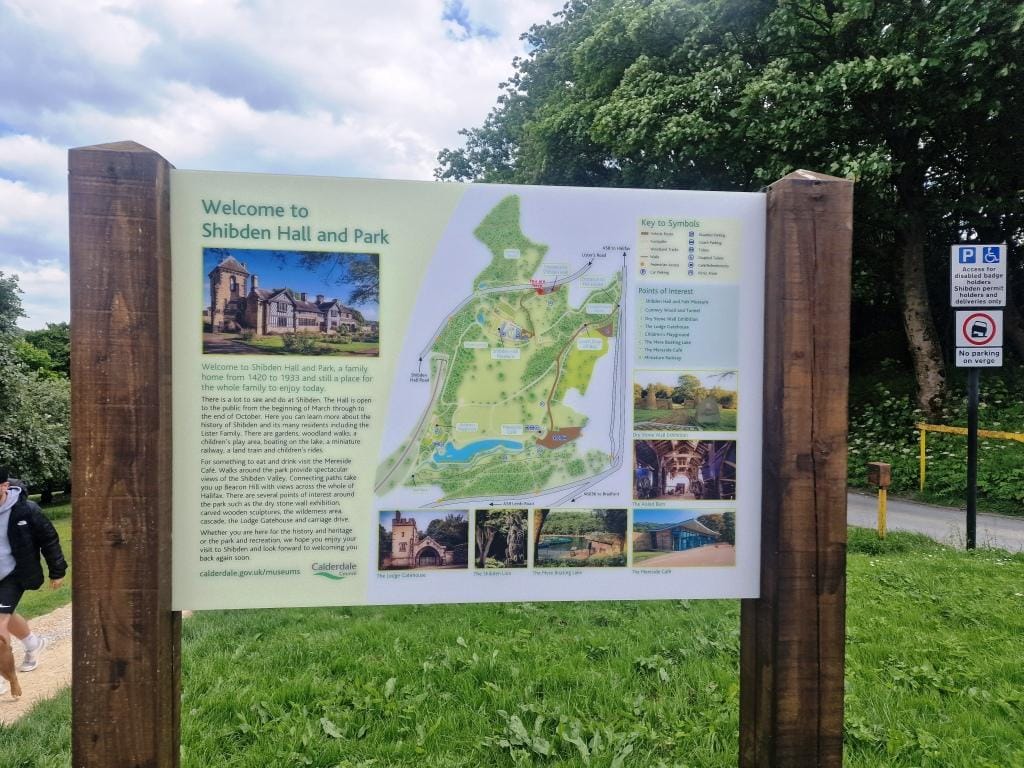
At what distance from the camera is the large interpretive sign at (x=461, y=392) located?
2092 mm

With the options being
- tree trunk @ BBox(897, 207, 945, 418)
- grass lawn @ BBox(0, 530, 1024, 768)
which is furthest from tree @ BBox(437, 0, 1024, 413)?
grass lawn @ BBox(0, 530, 1024, 768)

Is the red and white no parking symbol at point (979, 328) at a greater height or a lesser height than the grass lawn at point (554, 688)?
greater

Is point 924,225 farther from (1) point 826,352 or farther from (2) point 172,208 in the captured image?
(2) point 172,208

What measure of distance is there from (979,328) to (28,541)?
9380 mm

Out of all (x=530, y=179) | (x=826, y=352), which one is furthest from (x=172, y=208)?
(x=530, y=179)

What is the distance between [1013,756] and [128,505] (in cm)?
371

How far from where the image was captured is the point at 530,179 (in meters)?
21.4

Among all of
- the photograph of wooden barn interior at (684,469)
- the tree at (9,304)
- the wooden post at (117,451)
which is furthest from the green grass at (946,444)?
the tree at (9,304)

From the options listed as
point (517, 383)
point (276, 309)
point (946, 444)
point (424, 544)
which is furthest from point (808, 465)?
point (946, 444)

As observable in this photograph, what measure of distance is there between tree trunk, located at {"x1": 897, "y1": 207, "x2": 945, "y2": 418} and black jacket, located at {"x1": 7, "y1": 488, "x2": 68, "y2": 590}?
49.4ft

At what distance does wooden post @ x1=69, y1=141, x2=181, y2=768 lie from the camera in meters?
1.93

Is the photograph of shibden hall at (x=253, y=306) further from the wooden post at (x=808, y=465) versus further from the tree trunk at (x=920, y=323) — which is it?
the tree trunk at (x=920, y=323)

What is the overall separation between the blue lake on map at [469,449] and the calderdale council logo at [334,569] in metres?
0.45

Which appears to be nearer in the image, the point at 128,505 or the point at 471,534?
the point at 128,505
